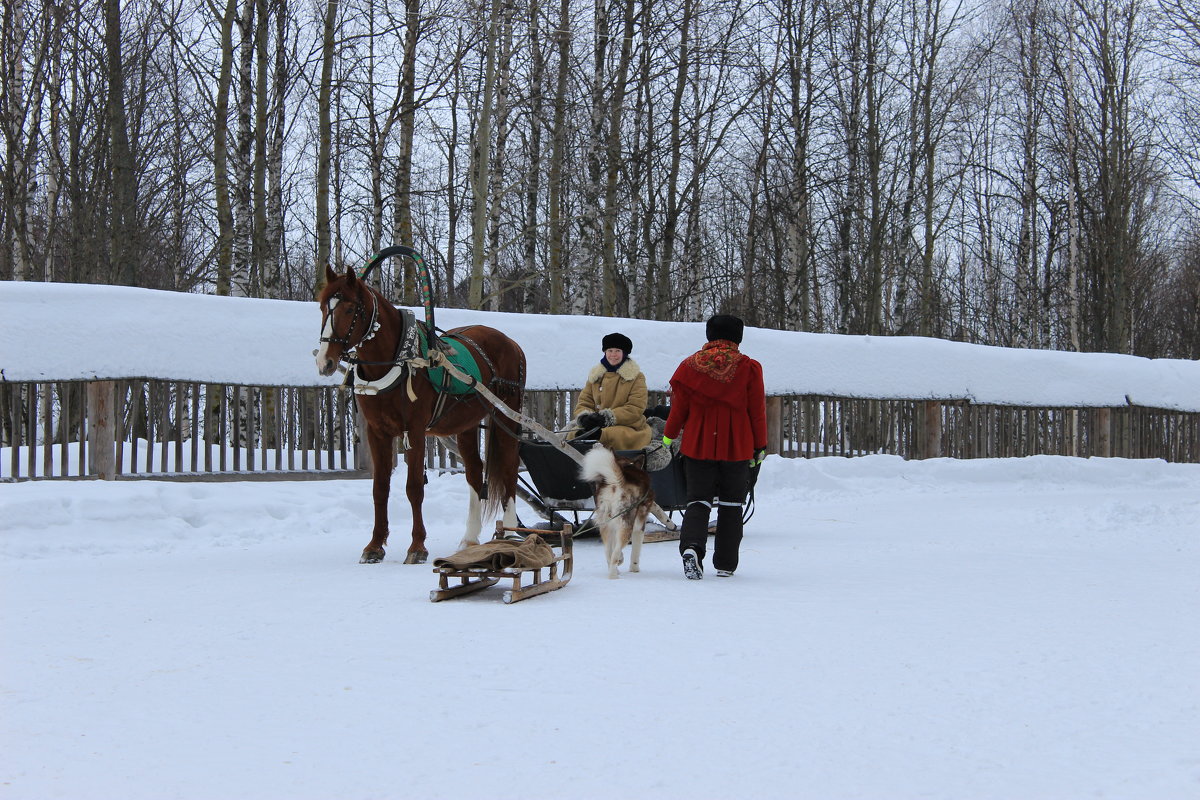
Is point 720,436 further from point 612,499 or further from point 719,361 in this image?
point 612,499

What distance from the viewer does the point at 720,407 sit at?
797cm

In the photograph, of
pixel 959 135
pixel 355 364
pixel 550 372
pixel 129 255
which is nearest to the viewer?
pixel 355 364

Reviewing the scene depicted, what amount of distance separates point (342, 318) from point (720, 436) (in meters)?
2.84

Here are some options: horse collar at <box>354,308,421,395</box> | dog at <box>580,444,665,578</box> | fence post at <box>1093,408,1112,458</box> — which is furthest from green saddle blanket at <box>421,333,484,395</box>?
fence post at <box>1093,408,1112,458</box>

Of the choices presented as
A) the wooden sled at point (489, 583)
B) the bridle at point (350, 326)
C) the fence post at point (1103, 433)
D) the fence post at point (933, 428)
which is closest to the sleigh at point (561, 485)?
the bridle at point (350, 326)

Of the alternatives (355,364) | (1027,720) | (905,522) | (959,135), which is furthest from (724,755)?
(959,135)

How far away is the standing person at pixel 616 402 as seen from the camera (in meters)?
8.78

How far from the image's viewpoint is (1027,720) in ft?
13.8

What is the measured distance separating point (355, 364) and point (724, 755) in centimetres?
534

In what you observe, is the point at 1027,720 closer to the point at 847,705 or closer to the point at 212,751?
the point at 847,705

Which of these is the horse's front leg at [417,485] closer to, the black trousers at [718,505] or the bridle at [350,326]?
the bridle at [350,326]

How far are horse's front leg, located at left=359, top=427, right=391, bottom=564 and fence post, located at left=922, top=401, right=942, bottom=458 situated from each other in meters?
12.0

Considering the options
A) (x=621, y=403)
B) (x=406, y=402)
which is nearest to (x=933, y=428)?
(x=621, y=403)

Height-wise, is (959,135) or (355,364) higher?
(959,135)
